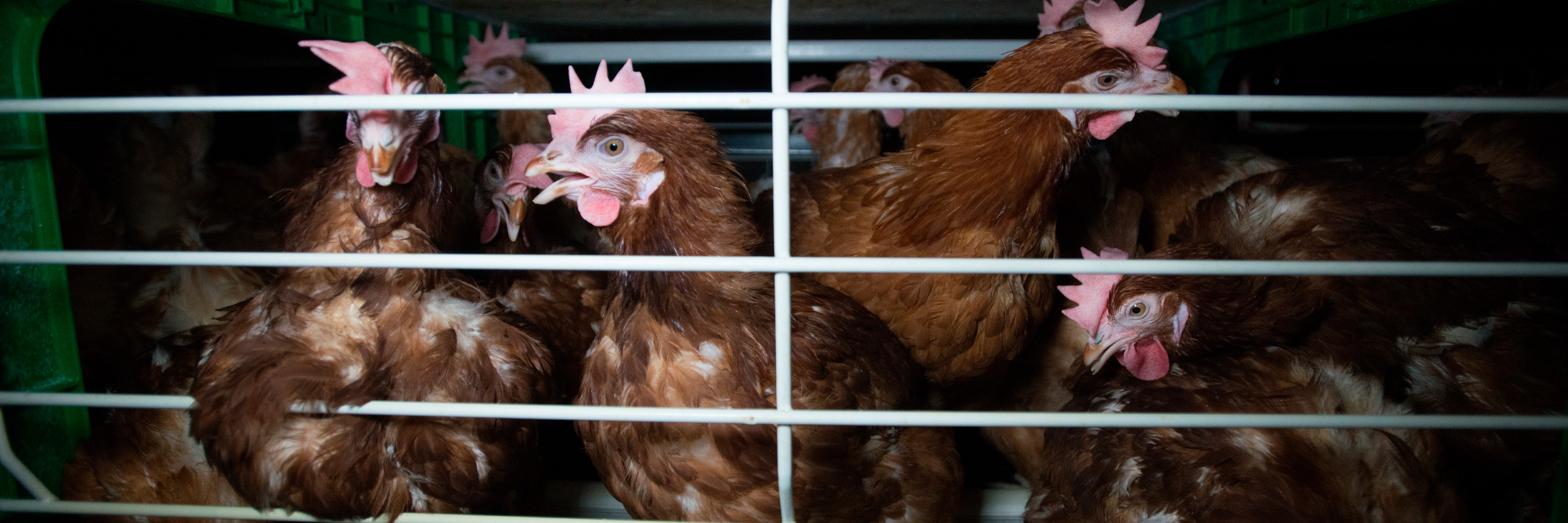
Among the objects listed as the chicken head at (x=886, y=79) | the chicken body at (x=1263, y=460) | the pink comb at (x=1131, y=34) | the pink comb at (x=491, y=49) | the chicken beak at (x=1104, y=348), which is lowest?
the chicken body at (x=1263, y=460)

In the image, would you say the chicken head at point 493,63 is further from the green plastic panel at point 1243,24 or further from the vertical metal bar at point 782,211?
the green plastic panel at point 1243,24

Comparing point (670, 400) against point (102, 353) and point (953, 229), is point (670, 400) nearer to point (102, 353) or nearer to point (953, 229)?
point (953, 229)

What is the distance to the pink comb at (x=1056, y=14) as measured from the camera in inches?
90.3

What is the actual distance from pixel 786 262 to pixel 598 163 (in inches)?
18.7

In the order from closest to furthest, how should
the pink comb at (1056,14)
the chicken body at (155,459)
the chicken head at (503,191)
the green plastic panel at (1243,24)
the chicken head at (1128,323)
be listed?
the chicken body at (155,459)
the chicken head at (1128,323)
the green plastic panel at (1243,24)
the chicken head at (503,191)
the pink comb at (1056,14)

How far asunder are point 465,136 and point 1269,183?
8.59 feet

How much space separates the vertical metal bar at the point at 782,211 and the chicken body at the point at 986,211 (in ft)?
2.34

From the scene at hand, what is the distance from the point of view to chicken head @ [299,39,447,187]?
1149 mm

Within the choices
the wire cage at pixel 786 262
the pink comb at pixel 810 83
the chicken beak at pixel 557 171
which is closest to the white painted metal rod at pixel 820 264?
the wire cage at pixel 786 262

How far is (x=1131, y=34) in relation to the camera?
1.52 metres

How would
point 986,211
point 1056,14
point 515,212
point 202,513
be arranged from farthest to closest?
point 1056,14 → point 515,212 → point 986,211 → point 202,513

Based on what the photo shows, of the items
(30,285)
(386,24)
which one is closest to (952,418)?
(30,285)

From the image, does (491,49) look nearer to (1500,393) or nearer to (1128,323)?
(1128,323)

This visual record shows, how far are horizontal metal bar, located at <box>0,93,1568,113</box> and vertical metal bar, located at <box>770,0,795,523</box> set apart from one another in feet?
0.12
